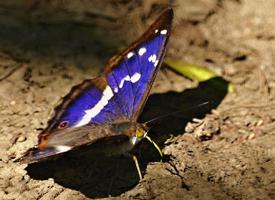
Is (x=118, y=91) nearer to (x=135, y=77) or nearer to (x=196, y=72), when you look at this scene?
(x=135, y=77)

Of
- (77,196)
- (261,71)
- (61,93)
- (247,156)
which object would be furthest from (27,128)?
(261,71)

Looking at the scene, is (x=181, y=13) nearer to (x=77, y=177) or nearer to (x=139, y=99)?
(x=139, y=99)

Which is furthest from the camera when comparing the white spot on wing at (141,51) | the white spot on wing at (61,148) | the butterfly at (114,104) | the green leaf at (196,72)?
the green leaf at (196,72)

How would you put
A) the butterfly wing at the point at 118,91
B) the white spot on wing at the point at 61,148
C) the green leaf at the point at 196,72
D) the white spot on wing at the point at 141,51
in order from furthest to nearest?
the green leaf at the point at 196,72 < the white spot on wing at the point at 141,51 < the butterfly wing at the point at 118,91 < the white spot on wing at the point at 61,148

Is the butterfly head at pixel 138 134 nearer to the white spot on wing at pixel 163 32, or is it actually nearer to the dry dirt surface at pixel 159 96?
the dry dirt surface at pixel 159 96

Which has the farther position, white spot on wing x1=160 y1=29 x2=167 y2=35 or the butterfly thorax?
white spot on wing x1=160 y1=29 x2=167 y2=35

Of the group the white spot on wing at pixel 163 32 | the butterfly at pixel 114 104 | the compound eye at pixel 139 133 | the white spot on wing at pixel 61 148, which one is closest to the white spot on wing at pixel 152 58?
the butterfly at pixel 114 104

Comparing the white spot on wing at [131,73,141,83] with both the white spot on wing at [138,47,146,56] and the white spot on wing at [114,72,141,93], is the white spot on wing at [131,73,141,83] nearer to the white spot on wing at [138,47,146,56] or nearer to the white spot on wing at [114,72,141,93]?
the white spot on wing at [114,72,141,93]

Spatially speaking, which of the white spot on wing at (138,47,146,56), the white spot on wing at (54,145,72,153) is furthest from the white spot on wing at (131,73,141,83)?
the white spot on wing at (54,145,72,153)

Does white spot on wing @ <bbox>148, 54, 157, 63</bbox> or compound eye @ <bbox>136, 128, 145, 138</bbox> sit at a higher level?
white spot on wing @ <bbox>148, 54, 157, 63</bbox>
